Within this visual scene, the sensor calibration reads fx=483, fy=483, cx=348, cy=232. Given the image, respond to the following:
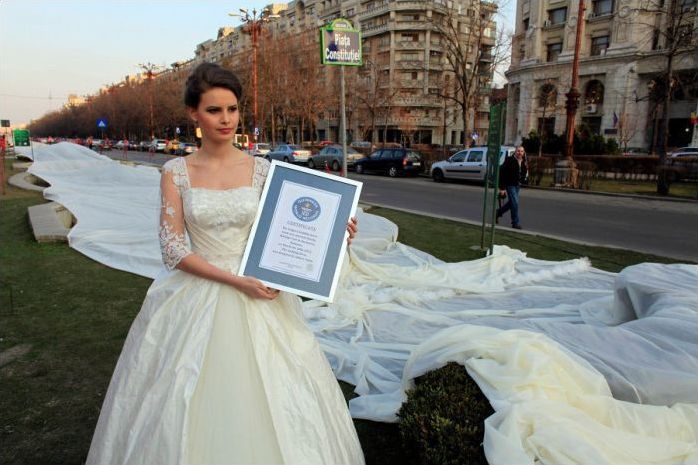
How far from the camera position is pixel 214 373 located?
1.92 m

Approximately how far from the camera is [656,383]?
2357 mm

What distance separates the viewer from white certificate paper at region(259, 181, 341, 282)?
2006 millimetres

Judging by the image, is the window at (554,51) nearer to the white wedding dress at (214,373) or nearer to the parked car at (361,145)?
the parked car at (361,145)

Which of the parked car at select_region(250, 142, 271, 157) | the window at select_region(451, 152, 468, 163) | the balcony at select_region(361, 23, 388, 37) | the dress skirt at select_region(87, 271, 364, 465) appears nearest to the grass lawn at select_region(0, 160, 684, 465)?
the dress skirt at select_region(87, 271, 364, 465)

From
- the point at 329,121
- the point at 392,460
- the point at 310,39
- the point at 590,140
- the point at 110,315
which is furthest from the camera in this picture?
the point at 329,121

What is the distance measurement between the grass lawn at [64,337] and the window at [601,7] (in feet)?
154

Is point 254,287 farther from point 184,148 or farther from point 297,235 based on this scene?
point 184,148

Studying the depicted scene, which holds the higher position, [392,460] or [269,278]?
[269,278]

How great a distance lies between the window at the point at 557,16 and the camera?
47.8m

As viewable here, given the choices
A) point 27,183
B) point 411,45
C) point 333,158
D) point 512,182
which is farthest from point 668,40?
point 411,45

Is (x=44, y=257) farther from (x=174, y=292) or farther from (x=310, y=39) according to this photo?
(x=310, y=39)

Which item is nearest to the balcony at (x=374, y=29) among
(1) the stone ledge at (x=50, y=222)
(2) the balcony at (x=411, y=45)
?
(2) the balcony at (x=411, y=45)

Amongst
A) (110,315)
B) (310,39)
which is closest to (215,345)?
(110,315)

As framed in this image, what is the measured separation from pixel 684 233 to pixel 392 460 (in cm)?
989
